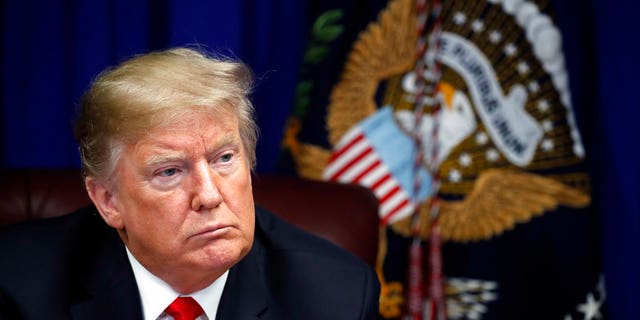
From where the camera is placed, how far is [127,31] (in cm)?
278

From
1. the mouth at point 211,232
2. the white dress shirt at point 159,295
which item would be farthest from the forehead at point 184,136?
the white dress shirt at point 159,295

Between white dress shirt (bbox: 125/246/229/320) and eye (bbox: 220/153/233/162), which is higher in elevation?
eye (bbox: 220/153/233/162)

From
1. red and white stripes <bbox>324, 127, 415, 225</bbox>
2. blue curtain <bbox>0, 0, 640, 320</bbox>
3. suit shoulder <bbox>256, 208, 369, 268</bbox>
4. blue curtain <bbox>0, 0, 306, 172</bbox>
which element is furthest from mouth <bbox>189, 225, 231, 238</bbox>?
red and white stripes <bbox>324, 127, 415, 225</bbox>

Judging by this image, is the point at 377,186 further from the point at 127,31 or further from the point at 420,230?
the point at 127,31

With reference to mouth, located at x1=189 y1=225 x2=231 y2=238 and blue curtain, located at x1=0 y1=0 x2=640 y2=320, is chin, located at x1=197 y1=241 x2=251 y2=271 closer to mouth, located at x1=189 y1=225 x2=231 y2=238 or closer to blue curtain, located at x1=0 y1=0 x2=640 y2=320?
mouth, located at x1=189 y1=225 x2=231 y2=238

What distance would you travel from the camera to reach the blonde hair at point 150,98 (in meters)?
1.64

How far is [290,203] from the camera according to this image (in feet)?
7.34

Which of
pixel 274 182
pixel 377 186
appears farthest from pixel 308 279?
pixel 377 186

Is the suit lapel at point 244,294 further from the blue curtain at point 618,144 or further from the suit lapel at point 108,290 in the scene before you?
the blue curtain at point 618,144

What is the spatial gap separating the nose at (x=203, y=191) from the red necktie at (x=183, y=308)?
285 mm

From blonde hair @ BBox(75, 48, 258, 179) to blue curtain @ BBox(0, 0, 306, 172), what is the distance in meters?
0.93

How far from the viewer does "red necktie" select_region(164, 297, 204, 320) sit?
6.08 ft

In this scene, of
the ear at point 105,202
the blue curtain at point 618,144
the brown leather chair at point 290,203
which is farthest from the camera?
the blue curtain at point 618,144

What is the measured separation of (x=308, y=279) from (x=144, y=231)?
44 cm
